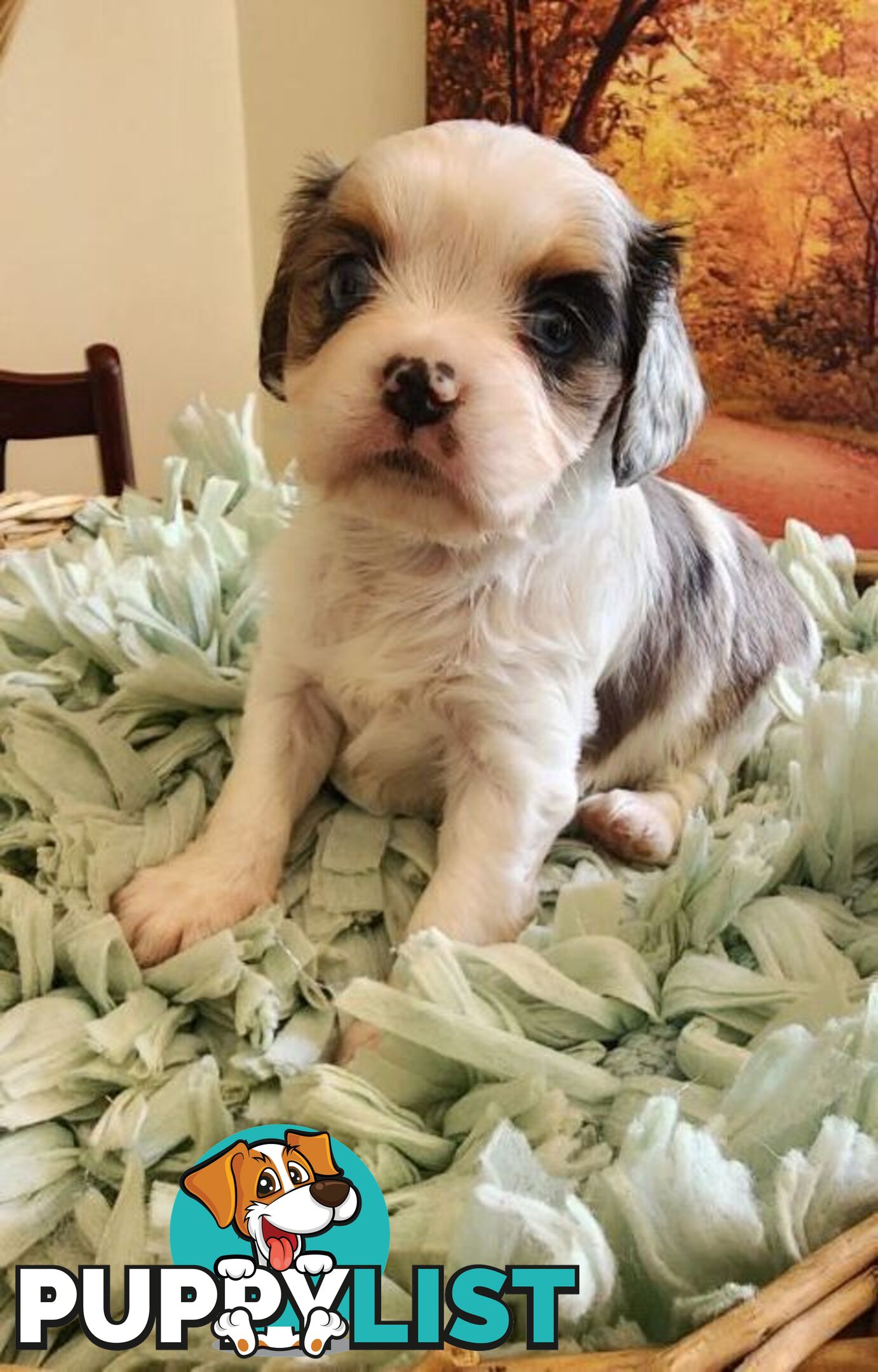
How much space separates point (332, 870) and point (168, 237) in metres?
2.16

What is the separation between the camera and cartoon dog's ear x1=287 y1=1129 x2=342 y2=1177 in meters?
0.94

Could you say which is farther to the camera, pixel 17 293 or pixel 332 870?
pixel 17 293

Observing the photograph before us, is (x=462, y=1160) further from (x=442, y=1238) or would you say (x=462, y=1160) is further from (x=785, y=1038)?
(x=785, y=1038)

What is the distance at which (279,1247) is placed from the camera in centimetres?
85

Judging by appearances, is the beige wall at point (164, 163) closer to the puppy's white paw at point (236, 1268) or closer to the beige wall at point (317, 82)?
the beige wall at point (317, 82)

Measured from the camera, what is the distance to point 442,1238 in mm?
923

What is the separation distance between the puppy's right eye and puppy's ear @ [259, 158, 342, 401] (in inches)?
29.3

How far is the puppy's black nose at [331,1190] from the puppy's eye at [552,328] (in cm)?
72

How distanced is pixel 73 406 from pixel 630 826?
1326 millimetres

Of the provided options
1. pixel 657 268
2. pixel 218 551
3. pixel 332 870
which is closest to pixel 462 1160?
pixel 332 870

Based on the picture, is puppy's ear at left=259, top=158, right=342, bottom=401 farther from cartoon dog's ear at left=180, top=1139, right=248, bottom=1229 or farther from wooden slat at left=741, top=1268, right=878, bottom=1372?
wooden slat at left=741, top=1268, right=878, bottom=1372

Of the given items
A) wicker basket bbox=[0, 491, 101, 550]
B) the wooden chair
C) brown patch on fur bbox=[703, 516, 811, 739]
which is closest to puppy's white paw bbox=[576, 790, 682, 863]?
brown patch on fur bbox=[703, 516, 811, 739]

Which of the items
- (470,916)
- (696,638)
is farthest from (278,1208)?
(696,638)

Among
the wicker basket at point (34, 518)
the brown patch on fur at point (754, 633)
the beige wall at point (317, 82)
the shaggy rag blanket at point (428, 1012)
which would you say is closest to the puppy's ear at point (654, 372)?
the shaggy rag blanket at point (428, 1012)
